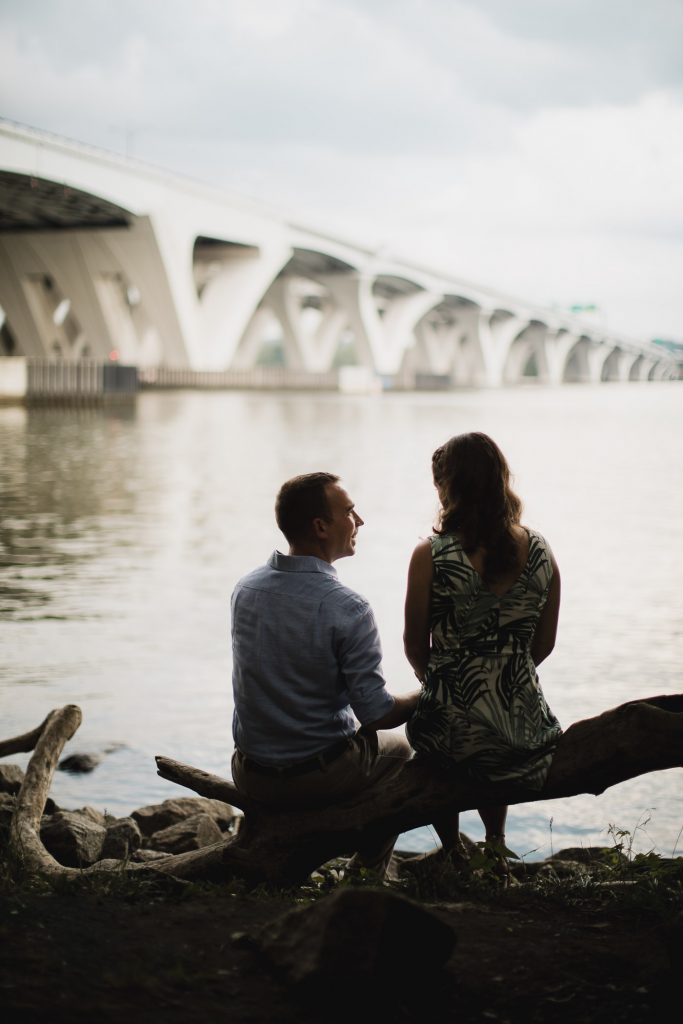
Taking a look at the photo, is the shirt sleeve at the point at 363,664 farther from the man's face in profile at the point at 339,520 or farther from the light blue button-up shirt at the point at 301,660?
the man's face in profile at the point at 339,520

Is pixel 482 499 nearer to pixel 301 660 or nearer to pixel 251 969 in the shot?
pixel 301 660

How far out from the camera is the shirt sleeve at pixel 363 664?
319 centimetres

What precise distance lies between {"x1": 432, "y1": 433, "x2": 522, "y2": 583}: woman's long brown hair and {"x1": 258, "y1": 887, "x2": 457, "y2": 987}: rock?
1.18 meters

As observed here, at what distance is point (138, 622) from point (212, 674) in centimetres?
118

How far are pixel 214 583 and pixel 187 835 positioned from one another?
14.0 ft

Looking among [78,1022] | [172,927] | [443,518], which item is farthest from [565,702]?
[78,1022]

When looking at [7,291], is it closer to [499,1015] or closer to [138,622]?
[138,622]

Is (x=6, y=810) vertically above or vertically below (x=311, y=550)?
below

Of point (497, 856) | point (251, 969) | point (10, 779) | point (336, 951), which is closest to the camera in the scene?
point (336, 951)

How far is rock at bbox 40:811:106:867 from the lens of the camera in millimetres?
4070

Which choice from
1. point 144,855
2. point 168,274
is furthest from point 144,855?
point 168,274

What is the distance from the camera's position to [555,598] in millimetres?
3465

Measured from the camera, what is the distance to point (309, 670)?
3.25 meters

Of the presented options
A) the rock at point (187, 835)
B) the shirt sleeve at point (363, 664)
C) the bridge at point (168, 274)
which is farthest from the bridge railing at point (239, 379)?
the shirt sleeve at point (363, 664)
